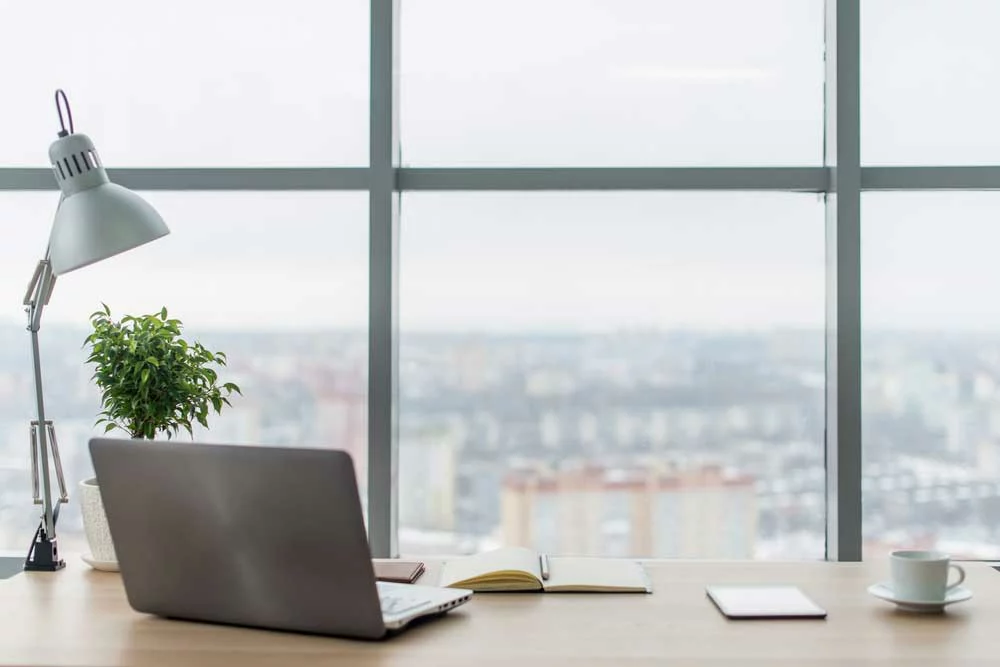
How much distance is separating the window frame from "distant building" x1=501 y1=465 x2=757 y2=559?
9.9 inches

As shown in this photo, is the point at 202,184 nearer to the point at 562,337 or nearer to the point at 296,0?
the point at 296,0

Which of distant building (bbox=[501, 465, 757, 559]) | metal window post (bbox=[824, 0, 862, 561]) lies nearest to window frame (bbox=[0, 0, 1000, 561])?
metal window post (bbox=[824, 0, 862, 561])

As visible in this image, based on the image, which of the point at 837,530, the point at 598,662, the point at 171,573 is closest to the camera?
the point at 598,662

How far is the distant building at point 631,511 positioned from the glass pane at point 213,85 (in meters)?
1.02

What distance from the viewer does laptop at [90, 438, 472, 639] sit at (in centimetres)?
143

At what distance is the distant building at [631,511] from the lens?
8.69ft

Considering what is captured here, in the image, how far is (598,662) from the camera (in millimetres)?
1362

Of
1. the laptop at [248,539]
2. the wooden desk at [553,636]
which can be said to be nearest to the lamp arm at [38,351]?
the wooden desk at [553,636]

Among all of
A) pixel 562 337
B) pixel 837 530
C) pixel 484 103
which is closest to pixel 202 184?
pixel 484 103

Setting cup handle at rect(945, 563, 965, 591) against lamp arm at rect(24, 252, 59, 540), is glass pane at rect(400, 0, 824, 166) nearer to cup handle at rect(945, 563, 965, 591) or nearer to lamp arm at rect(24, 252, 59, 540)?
lamp arm at rect(24, 252, 59, 540)

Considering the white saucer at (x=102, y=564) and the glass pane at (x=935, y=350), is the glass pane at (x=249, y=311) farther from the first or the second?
the glass pane at (x=935, y=350)

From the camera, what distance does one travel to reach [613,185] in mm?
2607

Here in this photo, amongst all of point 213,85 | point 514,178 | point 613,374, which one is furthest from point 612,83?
point 213,85

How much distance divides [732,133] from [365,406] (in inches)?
47.6
